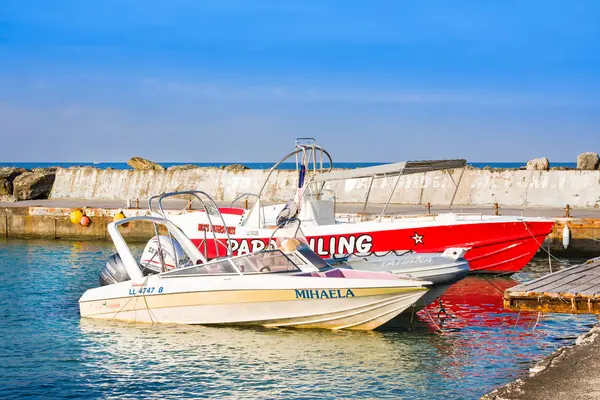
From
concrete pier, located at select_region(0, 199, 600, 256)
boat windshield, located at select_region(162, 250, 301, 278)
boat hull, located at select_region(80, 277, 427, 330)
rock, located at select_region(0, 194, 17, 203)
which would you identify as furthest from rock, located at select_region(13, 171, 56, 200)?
boat windshield, located at select_region(162, 250, 301, 278)

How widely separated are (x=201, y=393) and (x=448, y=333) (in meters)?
5.92

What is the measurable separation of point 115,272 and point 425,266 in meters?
6.45

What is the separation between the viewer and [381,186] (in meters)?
39.7

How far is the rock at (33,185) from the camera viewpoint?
4734 centimetres

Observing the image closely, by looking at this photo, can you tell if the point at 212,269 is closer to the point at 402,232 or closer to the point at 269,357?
the point at 269,357

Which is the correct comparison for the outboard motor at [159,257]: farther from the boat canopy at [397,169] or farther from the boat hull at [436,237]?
the boat canopy at [397,169]

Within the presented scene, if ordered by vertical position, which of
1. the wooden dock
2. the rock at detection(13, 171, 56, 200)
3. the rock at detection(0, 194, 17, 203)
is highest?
the rock at detection(13, 171, 56, 200)

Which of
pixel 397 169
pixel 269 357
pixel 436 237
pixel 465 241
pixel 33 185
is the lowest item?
pixel 269 357

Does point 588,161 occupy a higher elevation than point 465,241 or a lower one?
higher

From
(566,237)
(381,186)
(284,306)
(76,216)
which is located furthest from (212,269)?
(381,186)

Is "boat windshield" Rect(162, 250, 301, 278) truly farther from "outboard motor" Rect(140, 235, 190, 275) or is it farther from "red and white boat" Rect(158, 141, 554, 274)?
"red and white boat" Rect(158, 141, 554, 274)

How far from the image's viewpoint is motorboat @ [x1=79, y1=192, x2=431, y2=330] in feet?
51.1

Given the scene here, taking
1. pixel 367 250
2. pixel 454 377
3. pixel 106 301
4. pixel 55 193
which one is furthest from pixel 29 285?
pixel 55 193

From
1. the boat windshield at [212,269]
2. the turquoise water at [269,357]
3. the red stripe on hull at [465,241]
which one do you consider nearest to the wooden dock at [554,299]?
the turquoise water at [269,357]
